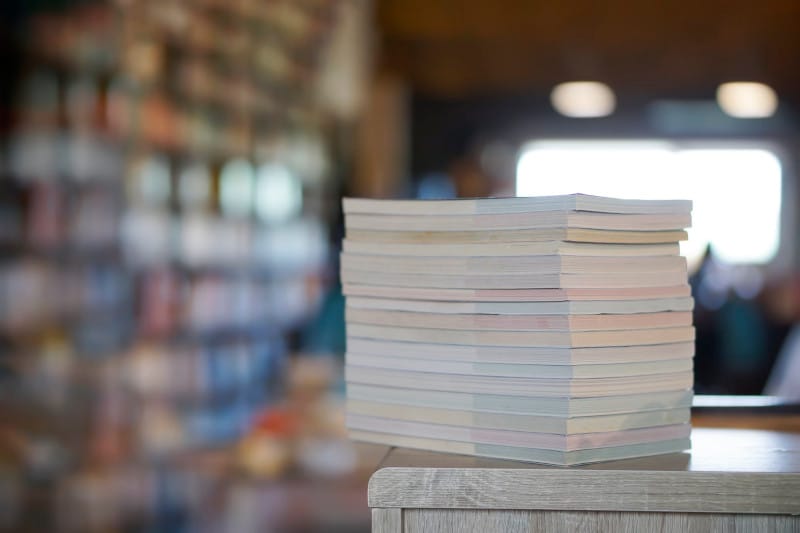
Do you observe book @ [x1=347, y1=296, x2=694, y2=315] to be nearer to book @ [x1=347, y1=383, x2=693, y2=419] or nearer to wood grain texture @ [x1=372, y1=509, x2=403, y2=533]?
book @ [x1=347, y1=383, x2=693, y2=419]

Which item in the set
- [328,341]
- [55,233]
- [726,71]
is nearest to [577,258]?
[55,233]

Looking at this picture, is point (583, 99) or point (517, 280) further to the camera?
point (583, 99)

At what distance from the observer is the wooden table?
775 millimetres

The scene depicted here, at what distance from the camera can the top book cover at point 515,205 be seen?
82cm

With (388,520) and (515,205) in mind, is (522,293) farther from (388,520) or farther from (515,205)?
(388,520)

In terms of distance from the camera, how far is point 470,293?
857mm

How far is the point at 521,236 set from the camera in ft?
2.75

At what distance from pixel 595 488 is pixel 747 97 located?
9014 mm

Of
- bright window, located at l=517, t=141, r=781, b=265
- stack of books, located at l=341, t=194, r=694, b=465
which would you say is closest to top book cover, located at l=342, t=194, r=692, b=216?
stack of books, located at l=341, t=194, r=694, b=465

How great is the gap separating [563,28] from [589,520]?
645cm

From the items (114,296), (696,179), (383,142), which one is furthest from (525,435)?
(696,179)

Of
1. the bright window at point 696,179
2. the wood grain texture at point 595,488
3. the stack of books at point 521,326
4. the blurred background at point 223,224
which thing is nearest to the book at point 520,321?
the stack of books at point 521,326

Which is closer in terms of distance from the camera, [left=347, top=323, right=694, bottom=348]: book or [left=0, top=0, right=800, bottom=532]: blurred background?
[left=347, top=323, right=694, bottom=348]: book

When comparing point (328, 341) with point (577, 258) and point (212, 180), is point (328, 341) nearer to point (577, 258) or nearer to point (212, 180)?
point (212, 180)
